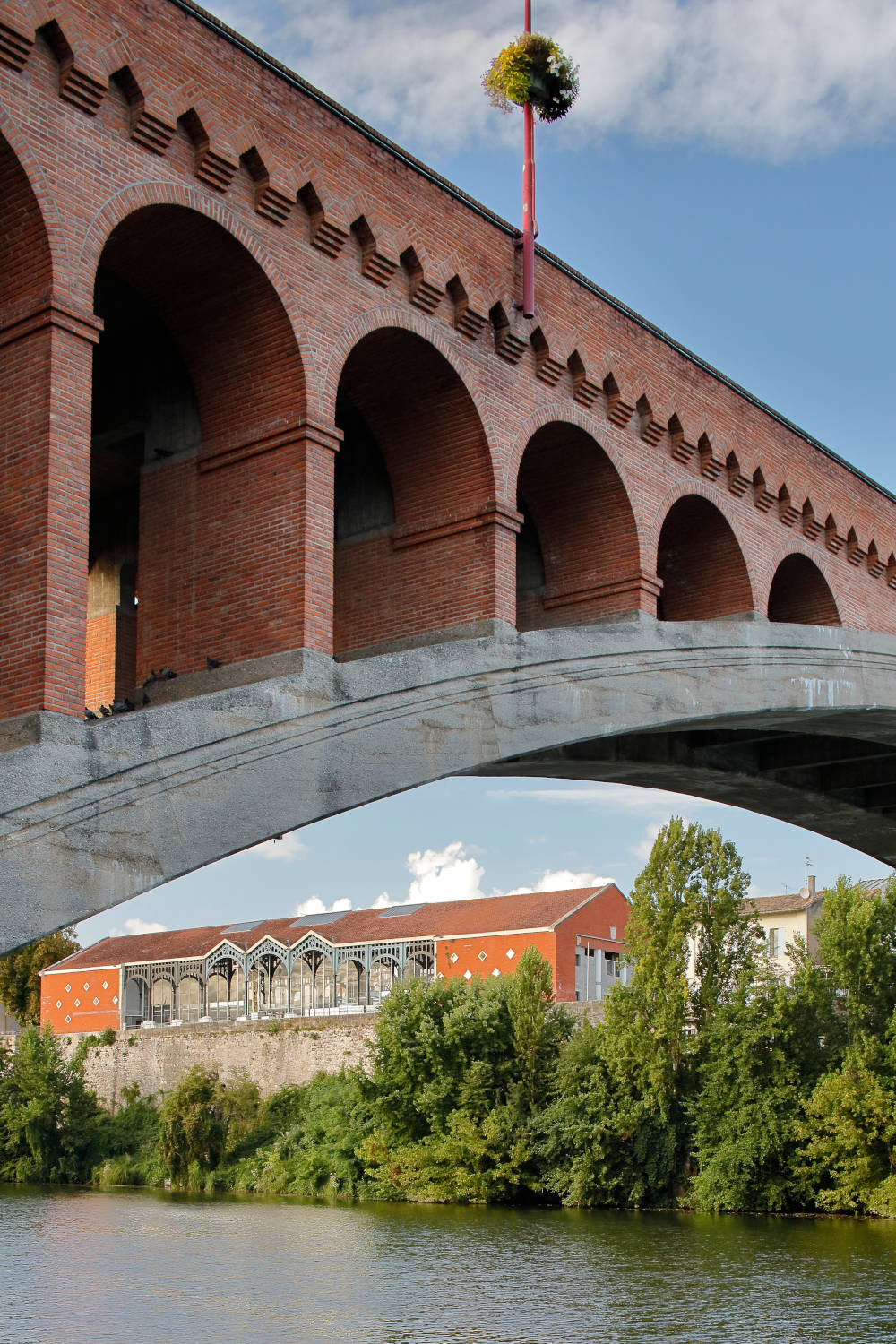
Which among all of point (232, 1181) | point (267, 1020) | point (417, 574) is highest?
point (417, 574)

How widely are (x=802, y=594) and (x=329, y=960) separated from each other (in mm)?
41540

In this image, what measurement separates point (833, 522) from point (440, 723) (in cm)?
799

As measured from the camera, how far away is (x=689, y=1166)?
1401 inches

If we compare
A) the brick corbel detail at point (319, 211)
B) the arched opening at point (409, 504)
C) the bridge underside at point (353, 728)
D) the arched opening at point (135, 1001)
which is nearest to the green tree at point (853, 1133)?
the bridge underside at point (353, 728)

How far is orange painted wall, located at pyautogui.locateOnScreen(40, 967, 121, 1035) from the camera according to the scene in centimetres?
6284

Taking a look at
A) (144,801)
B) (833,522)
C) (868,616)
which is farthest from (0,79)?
(868,616)

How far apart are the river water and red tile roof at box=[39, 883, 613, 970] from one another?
18766 millimetres

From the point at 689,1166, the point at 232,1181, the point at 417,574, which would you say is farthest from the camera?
the point at 232,1181

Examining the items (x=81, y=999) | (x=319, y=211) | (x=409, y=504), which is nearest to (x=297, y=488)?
(x=319, y=211)

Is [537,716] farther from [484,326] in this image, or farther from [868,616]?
[868,616]

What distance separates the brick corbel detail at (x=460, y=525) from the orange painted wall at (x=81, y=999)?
5308 centimetres

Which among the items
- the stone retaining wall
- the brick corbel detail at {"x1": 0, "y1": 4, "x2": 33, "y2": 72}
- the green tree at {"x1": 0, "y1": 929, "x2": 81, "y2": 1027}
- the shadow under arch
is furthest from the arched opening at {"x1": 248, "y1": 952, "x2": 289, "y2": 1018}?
the brick corbel detail at {"x1": 0, "y1": 4, "x2": 33, "y2": 72}

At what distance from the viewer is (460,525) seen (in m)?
12.4

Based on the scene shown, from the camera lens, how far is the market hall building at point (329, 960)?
53562 mm
